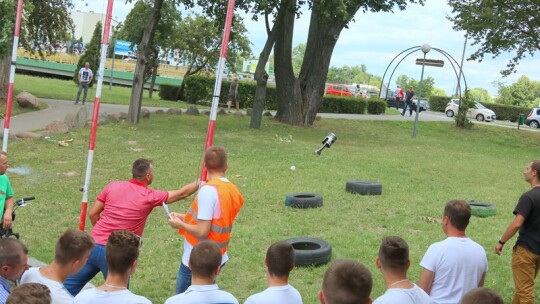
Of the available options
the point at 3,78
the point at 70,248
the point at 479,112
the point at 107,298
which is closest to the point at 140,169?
the point at 70,248

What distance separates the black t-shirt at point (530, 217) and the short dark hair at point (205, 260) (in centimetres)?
324

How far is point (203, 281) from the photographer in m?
3.55

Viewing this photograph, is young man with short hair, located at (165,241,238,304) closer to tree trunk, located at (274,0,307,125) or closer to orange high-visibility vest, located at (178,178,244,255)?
orange high-visibility vest, located at (178,178,244,255)

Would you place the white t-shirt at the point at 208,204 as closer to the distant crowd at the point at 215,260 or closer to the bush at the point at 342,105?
the distant crowd at the point at 215,260

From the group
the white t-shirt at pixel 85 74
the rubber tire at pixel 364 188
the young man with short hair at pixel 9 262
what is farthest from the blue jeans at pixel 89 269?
the white t-shirt at pixel 85 74

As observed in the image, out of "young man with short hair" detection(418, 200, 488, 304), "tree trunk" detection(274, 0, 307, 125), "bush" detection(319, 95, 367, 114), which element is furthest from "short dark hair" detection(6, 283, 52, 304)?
"bush" detection(319, 95, 367, 114)

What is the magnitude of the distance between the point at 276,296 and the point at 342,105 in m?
→ 31.4

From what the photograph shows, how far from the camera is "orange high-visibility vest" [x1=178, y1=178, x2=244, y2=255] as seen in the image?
175 inches

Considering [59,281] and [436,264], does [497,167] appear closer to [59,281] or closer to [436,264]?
[436,264]

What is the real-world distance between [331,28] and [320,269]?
1805 cm

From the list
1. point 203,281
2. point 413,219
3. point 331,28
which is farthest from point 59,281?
point 331,28

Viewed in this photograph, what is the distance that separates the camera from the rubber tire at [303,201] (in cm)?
998

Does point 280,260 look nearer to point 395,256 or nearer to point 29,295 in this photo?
point 395,256

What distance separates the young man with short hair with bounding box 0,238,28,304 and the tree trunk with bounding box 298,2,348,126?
21230 millimetres
